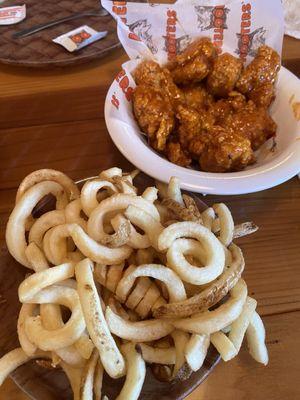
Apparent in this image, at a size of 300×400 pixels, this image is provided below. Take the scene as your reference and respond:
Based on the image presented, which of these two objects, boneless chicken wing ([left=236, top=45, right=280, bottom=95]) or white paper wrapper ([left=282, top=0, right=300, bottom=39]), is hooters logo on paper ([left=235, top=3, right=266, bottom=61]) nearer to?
boneless chicken wing ([left=236, top=45, right=280, bottom=95])

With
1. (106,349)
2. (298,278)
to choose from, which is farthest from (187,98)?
(106,349)

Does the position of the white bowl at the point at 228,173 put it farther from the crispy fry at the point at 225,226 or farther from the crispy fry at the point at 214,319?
the crispy fry at the point at 214,319

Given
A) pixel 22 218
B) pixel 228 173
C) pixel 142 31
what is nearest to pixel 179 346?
pixel 22 218

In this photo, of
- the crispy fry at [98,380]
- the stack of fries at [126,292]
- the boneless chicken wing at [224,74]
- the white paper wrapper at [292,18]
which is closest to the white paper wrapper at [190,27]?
the boneless chicken wing at [224,74]

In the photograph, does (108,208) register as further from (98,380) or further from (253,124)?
(253,124)

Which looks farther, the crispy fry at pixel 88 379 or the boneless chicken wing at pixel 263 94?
the boneless chicken wing at pixel 263 94

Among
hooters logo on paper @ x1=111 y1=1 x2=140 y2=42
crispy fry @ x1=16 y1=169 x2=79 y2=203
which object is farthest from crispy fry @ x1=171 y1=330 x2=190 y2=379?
hooters logo on paper @ x1=111 y1=1 x2=140 y2=42

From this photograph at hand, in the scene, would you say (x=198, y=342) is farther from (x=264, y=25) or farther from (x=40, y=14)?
(x=40, y=14)
